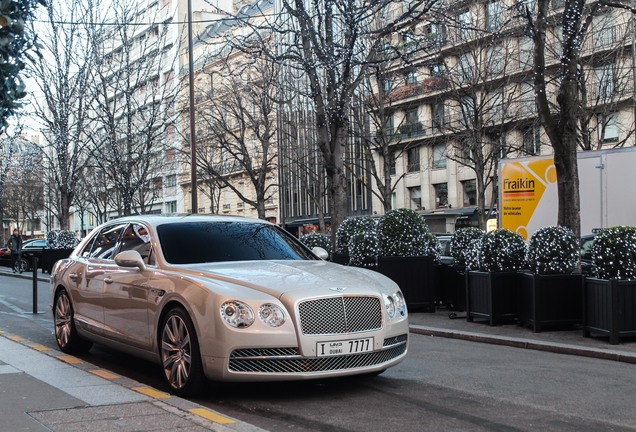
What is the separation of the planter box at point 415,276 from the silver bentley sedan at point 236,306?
20.0 ft

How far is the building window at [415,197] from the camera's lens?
166 ft

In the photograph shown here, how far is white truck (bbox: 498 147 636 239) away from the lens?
1897cm

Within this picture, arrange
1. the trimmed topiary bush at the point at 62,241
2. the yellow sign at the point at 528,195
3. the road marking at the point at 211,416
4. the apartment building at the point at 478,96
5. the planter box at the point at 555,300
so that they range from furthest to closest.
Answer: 1. the trimmed topiary bush at the point at 62,241
2. the apartment building at the point at 478,96
3. the yellow sign at the point at 528,195
4. the planter box at the point at 555,300
5. the road marking at the point at 211,416

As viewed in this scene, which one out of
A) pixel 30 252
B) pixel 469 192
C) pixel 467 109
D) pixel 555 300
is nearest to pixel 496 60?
pixel 467 109

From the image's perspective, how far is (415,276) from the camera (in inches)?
562

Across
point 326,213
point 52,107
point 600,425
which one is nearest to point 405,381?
point 600,425

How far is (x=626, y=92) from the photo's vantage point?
2914cm

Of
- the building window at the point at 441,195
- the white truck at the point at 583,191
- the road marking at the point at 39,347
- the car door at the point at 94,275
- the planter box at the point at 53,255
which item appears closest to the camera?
the car door at the point at 94,275

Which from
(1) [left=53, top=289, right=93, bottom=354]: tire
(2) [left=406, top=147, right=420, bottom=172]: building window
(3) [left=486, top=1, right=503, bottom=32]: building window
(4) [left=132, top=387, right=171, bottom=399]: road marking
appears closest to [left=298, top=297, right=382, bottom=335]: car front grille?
(4) [left=132, top=387, right=171, bottom=399]: road marking

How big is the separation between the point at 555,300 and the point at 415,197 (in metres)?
40.1

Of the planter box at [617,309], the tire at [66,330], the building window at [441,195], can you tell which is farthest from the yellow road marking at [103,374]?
the building window at [441,195]

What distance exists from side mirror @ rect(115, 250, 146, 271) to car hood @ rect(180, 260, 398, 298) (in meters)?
0.59

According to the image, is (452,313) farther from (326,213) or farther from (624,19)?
(326,213)

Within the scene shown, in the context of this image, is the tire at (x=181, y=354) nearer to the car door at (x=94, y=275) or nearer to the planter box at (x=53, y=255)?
the car door at (x=94, y=275)
